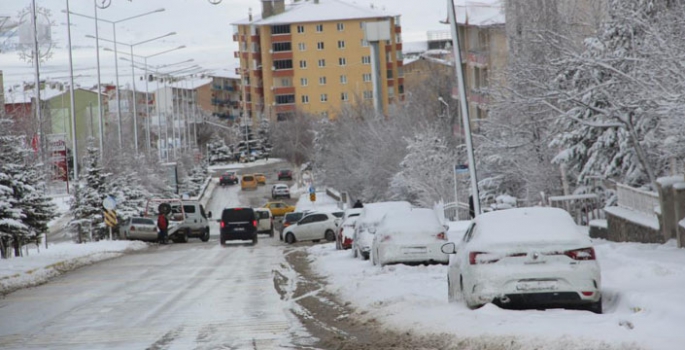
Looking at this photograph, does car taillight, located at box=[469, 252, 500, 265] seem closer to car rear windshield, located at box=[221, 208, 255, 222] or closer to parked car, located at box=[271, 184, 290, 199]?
car rear windshield, located at box=[221, 208, 255, 222]

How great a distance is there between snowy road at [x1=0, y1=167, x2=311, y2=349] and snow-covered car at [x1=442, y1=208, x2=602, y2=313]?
7.72 ft

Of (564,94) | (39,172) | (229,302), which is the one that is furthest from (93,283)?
(39,172)

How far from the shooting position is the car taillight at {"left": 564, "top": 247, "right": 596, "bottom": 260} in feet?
46.8

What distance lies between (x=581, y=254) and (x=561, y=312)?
0.79 m

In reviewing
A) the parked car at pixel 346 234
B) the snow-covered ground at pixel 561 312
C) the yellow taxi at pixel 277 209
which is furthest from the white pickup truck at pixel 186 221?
the snow-covered ground at pixel 561 312

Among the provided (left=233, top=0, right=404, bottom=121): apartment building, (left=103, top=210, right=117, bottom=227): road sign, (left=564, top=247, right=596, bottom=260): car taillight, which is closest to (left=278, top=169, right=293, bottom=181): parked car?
(left=233, top=0, right=404, bottom=121): apartment building

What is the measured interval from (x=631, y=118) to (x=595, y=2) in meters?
7.57

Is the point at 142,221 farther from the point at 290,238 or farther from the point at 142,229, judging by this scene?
Answer: the point at 290,238

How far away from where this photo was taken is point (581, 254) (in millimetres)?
14297

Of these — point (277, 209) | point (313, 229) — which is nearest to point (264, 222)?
point (313, 229)

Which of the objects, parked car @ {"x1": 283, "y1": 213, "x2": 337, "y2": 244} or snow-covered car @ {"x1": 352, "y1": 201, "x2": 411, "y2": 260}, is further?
parked car @ {"x1": 283, "y1": 213, "x2": 337, "y2": 244}

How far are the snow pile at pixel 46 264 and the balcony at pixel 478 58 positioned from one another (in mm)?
31458

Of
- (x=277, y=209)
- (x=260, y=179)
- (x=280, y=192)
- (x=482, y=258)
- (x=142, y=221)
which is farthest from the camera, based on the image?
(x=260, y=179)

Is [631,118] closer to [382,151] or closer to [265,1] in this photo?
[382,151]
